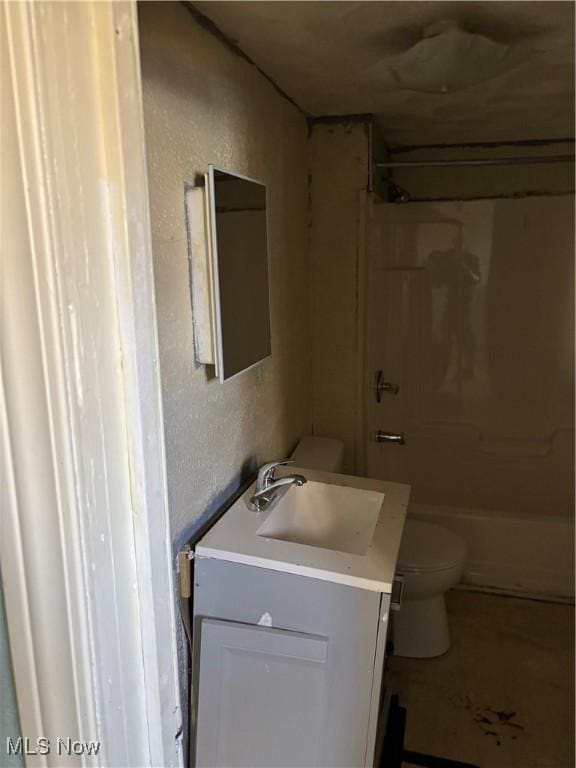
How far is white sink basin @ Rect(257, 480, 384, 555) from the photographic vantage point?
1680 millimetres

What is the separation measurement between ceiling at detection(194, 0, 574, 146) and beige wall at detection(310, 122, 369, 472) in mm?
141

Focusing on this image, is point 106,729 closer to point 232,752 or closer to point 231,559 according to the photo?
point 231,559

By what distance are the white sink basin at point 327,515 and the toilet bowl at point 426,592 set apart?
1.68 feet

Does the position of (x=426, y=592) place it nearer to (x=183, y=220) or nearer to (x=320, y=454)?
(x=320, y=454)

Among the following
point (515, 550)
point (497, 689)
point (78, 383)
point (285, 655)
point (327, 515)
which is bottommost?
point (497, 689)

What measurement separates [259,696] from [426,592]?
97cm

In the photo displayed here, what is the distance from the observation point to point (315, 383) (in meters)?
2.48

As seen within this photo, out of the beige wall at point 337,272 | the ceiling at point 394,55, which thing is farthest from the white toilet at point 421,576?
the ceiling at point 394,55

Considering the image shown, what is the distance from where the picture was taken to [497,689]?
2.07 metres

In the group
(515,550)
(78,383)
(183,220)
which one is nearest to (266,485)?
(183,220)

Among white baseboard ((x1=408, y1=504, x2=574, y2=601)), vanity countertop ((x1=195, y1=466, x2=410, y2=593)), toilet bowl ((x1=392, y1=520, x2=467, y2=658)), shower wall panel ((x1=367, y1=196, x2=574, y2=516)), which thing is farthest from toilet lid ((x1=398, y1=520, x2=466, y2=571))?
vanity countertop ((x1=195, y1=466, x2=410, y2=593))

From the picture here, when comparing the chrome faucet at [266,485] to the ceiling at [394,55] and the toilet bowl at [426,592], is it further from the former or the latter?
the ceiling at [394,55]

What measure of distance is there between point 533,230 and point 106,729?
9.03 feet

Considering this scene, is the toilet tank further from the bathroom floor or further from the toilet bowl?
the bathroom floor
